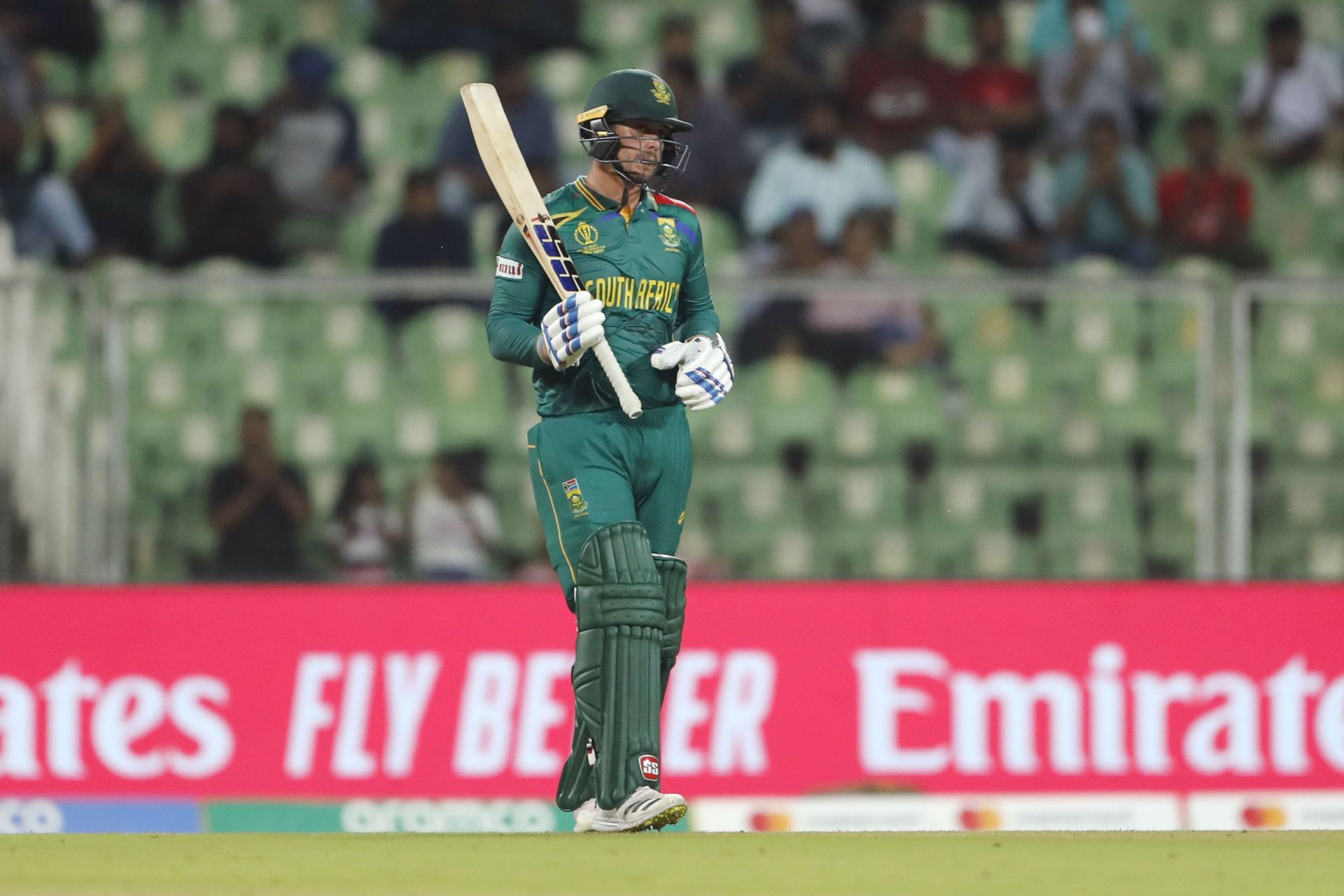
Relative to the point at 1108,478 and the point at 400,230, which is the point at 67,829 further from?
the point at 1108,478

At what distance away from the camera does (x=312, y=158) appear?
11461 millimetres

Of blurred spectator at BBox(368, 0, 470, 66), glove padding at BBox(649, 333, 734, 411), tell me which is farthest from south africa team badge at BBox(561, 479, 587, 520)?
blurred spectator at BBox(368, 0, 470, 66)

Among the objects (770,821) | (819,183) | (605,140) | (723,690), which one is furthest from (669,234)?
(819,183)

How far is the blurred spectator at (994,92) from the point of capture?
1159 centimetres

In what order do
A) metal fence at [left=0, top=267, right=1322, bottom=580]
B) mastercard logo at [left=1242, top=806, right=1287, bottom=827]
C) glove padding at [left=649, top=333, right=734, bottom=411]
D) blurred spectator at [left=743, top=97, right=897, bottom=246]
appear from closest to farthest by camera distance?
glove padding at [left=649, top=333, right=734, bottom=411]
mastercard logo at [left=1242, top=806, right=1287, bottom=827]
metal fence at [left=0, top=267, right=1322, bottom=580]
blurred spectator at [left=743, top=97, right=897, bottom=246]

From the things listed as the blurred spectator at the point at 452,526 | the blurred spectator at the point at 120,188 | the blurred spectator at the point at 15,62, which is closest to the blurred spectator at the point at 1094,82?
the blurred spectator at the point at 452,526

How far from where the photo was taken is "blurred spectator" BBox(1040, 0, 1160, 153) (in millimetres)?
11500

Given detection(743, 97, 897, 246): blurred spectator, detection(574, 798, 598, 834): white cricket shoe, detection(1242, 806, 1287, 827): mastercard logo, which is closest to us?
detection(574, 798, 598, 834): white cricket shoe

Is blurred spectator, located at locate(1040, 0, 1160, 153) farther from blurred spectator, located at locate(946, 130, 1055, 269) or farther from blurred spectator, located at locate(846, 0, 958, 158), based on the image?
blurred spectator, located at locate(846, 0, 958, 158)

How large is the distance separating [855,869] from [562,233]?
80.7 inches

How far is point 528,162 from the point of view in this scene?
1105 centimetres

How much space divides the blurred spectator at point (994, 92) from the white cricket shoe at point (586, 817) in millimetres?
6536

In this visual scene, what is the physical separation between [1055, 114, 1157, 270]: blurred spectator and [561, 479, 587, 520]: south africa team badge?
5.84 m

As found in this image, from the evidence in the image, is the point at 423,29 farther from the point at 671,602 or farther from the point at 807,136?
the point at 671,602
